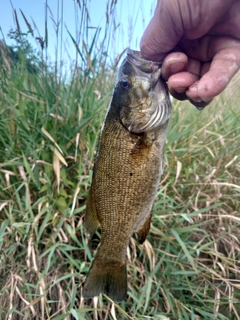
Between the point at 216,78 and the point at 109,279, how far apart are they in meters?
0.92

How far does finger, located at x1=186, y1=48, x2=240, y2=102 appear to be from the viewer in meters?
1.05

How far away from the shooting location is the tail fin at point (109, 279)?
1.28m

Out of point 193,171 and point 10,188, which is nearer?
point 10,188

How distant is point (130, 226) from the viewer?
1278mm

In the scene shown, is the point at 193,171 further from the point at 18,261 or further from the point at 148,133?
the point at 18,261

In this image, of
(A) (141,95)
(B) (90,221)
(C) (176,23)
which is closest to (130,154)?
(A) (141,95)

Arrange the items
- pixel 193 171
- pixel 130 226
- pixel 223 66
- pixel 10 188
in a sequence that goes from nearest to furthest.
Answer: pixel 223 66, pixel 130 226, pixel 10 188, pixel 193 171

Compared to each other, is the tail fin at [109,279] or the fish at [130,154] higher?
the fish at [130,154]

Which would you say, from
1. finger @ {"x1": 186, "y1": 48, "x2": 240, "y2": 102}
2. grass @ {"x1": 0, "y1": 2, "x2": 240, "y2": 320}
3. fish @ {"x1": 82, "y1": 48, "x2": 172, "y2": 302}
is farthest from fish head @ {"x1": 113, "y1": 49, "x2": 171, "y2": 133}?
grass @ {"x1": 0, "y1": 2, "x2": 240, "y2": 320}

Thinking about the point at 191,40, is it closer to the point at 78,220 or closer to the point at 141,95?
the point at 141,95

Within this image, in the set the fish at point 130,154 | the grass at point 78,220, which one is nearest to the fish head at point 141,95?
the fish at point 130,154

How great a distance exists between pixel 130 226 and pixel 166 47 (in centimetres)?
75

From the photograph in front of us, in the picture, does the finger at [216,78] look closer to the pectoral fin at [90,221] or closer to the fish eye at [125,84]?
the fish eye at [125,84]

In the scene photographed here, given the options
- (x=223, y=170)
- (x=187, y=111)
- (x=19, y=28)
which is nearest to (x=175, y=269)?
(x=223, y=170)
